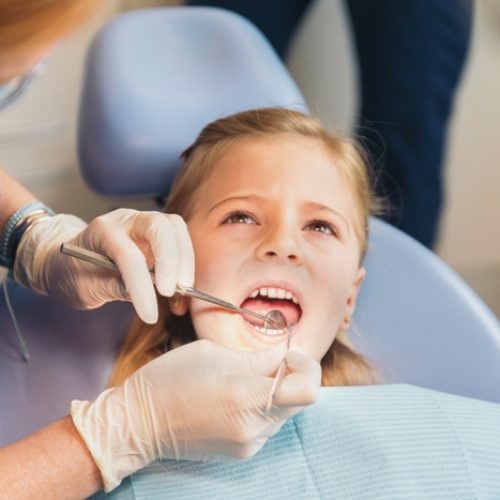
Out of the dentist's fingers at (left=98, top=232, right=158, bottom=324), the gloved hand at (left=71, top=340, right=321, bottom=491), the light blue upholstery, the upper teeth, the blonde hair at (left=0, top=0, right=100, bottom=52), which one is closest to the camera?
the blonde hair at (left=0, top=0, right=100, bottom=52)

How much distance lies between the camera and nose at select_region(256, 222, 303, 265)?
124cm

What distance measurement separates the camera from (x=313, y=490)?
116 cm

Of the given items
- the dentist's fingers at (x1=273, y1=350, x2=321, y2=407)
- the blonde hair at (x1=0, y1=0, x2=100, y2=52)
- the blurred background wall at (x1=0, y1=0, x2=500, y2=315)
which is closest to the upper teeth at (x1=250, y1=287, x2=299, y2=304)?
the dentist's fingers at (x1=273, y1=350, x2=321, y2=407)

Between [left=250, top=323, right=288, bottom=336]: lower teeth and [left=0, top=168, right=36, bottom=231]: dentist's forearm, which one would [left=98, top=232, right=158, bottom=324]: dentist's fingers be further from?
[left=0, top=168, right=36, bottom=231]: dentist's forearm

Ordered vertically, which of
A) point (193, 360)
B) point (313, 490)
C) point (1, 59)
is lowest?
point (313, 490)

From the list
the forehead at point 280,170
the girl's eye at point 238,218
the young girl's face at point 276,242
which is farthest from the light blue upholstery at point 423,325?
the girl's eye at point 238,218

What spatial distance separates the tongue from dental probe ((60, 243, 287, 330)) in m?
0.02

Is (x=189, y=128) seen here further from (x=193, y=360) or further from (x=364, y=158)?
(x=193, y=360)

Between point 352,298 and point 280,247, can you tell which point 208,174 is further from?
point 352,298

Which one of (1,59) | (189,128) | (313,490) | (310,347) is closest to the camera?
(1,59)

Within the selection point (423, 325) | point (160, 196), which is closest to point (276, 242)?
point (423, 325)

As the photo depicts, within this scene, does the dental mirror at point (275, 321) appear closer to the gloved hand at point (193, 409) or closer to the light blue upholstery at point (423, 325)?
the gloved hand at point (193, 409)

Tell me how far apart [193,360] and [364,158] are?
0.63 meters

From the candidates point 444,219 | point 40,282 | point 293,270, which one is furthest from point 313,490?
point 444,219
